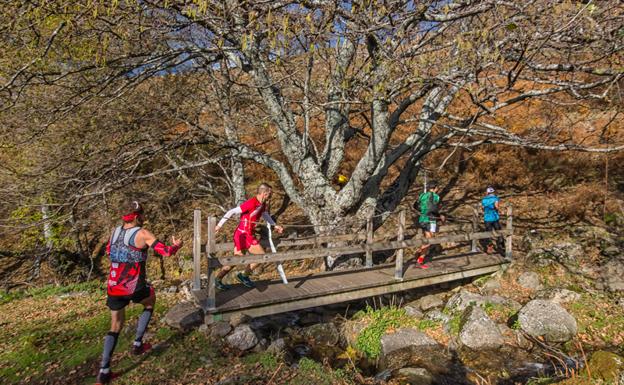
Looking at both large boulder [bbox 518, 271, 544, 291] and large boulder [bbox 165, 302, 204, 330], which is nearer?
large boulder [bbox 165, 302, 204, 330]

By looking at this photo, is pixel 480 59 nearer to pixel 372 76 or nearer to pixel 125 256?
pixel 372 76

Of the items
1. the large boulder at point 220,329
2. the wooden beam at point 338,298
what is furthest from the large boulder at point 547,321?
the large boulder at point 220,329

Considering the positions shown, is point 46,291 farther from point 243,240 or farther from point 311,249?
point 311,249

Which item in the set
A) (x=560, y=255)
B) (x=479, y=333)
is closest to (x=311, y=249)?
(x=479, y=333)

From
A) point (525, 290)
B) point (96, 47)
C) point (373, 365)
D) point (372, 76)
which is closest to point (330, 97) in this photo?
point (372, 76)

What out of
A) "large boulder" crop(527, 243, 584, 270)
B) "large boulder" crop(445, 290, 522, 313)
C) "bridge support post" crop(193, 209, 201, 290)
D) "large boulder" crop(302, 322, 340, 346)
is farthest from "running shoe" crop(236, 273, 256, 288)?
"large boulder" crop(527, 243, 584, 270)

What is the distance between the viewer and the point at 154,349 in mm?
5848

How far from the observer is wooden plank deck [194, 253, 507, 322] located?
20.4 ft

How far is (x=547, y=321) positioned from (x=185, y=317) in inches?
290

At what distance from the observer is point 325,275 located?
822 cm

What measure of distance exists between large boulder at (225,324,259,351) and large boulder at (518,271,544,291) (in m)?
7.30

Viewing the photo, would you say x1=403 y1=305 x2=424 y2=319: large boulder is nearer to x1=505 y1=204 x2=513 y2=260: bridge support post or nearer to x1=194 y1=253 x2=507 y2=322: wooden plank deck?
x1=194 y1=253 x2=507 y2=322: wooden plank deck

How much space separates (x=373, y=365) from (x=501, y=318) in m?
3.32

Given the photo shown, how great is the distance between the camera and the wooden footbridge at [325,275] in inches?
241
